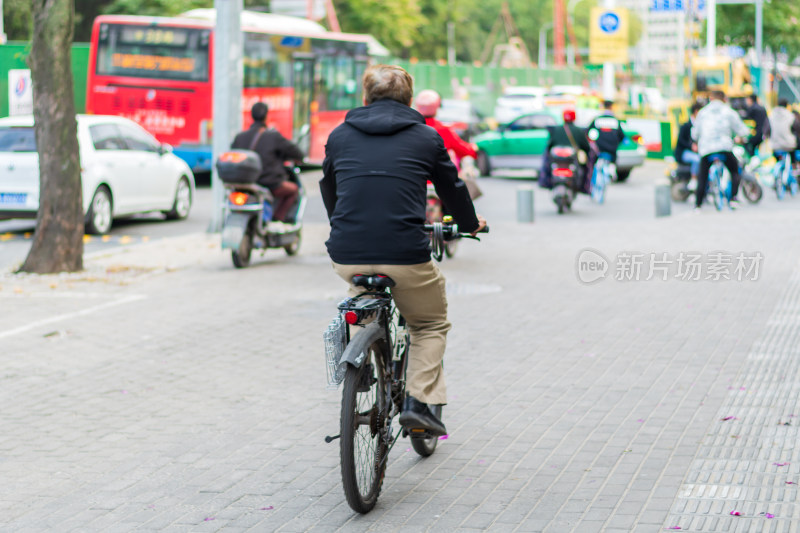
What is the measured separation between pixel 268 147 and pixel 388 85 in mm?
8140

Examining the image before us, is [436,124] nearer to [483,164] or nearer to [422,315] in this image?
[422,315]

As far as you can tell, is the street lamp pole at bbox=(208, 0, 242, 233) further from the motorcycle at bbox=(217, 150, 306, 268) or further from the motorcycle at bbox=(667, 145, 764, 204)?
the motorcycle at bbox=(667, 145, 764, 204)

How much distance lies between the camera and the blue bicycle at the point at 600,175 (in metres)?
21.4

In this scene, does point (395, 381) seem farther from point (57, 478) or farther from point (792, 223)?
point (792, 223)

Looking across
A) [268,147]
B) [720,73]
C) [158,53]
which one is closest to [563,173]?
[268,147]

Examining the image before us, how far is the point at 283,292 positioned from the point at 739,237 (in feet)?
21.4

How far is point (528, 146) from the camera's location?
26188 mm

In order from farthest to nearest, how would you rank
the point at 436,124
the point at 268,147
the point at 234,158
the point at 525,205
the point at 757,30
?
the point at 757,30 → the point at 525,205 → the point at 268,147 → the point at 234,158 → the point at 436,124

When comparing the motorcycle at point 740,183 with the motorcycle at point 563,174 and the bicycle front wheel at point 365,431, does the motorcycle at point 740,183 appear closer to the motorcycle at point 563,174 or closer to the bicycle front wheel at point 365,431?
the motorcycle at point 563,174

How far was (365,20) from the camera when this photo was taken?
5500 centimetres

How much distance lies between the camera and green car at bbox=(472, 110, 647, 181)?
2614 centimetres

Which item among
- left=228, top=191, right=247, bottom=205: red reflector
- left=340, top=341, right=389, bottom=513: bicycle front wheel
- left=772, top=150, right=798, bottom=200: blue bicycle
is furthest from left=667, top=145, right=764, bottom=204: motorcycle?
left=340, top=341, right=389, bottom=513: bicycle front wheel

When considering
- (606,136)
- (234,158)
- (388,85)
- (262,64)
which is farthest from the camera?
(262,64)

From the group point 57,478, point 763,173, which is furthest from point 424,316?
point 763,173
